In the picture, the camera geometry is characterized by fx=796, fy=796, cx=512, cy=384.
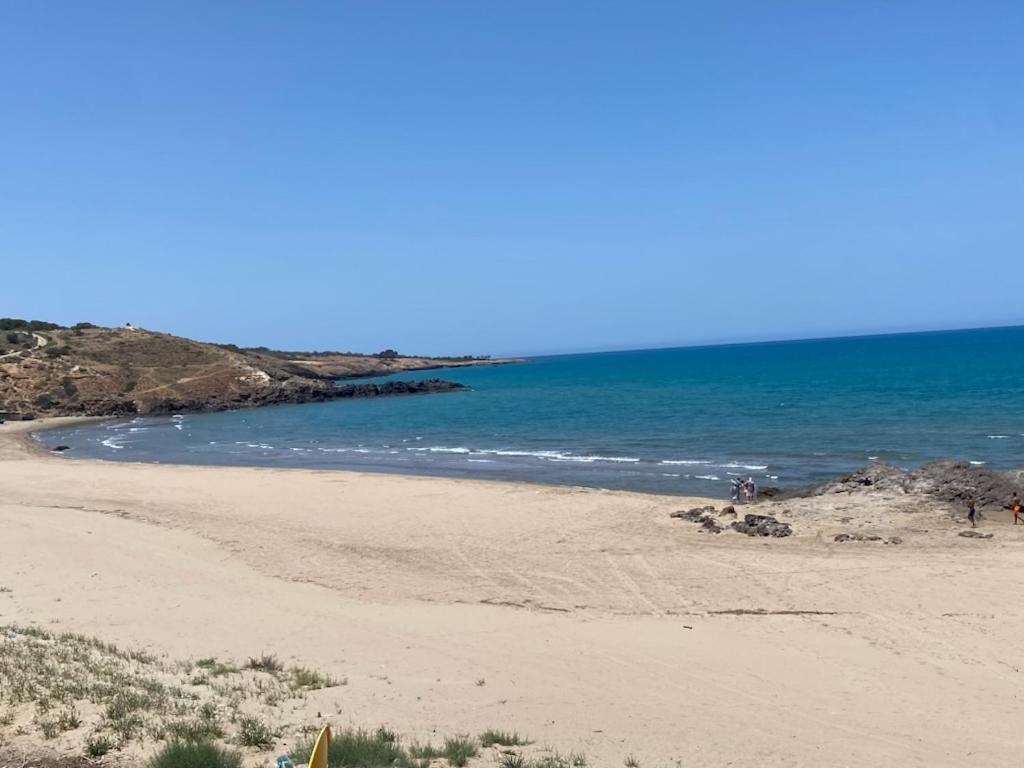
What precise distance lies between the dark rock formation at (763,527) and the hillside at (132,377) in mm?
66750

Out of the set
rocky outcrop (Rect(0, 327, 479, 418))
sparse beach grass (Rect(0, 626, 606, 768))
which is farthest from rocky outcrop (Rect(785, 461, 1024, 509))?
rocky outcrop (Rect(0, 327, 479, 418))

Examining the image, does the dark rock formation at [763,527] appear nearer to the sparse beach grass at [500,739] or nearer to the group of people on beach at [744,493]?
the group of people on beach at [744,493]

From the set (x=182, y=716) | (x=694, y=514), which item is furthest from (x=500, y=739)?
(x=694, y=514)

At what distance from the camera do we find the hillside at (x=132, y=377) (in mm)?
72938

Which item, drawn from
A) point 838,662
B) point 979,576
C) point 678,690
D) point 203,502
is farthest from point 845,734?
point 203,502

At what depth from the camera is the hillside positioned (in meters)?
72.9

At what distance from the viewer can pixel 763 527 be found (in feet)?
65.6

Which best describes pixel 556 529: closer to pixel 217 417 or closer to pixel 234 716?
pixel 234 716

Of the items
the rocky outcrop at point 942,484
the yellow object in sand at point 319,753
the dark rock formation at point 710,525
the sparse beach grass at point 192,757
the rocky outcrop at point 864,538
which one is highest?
the yellow object in sand at point 319,753

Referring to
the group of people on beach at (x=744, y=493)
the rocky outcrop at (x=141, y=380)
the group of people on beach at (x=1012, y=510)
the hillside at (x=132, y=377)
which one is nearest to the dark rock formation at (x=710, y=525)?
the group of people on beach at (x=744, y=493)

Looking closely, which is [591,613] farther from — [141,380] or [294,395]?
[141,380]

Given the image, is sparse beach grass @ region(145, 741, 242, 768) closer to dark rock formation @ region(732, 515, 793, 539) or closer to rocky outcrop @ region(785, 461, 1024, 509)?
dark rock formation @ region(732, 515, 793, 539)

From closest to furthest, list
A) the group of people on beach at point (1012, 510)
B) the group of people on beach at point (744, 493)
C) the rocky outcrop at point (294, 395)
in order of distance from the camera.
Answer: the group of people on beach at point (1012, 510), the group of people on beach at point (744, 493), the rocky outcrop at point (294, 395)

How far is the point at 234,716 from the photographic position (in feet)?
24.6
